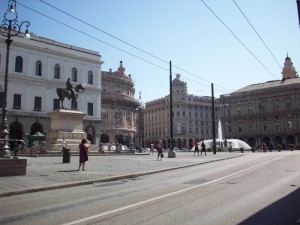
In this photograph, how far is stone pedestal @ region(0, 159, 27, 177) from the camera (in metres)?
12.5

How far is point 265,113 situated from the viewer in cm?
9981

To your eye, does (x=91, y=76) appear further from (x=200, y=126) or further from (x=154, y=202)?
(x=200, y=126)

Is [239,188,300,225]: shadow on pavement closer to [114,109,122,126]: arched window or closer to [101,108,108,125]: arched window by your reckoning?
[101,108,108,125]: arched window

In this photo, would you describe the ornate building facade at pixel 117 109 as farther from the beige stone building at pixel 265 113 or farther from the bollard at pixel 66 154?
the bollard at pixel 66 154

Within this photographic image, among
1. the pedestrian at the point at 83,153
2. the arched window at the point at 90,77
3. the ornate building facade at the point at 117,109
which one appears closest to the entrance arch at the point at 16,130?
the arched window at the point at 90,77

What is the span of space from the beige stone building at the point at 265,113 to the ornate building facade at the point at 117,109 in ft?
106

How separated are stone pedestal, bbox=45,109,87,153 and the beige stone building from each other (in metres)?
75.0

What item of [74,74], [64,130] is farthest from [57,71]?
[64,130]

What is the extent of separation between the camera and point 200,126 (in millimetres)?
128000

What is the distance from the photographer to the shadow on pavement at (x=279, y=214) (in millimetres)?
5871

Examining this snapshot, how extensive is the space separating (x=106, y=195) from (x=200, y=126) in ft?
396

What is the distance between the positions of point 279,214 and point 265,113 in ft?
324

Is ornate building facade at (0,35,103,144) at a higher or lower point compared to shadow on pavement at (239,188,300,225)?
higher

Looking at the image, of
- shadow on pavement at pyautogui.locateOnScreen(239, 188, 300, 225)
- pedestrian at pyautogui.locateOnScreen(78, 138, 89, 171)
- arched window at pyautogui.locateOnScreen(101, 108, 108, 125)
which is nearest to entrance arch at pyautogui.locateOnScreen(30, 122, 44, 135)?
pedestrian at pyautogui.locateOnScreen(78, 138, 89, 171)
